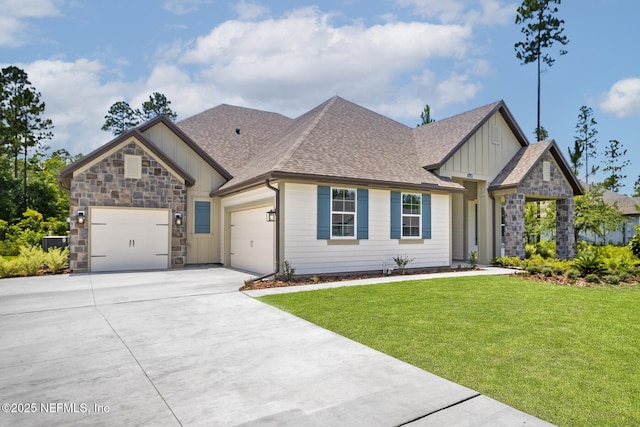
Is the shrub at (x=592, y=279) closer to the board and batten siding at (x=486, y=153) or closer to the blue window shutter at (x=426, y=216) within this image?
the blue window shutter at (x=426, y=216)

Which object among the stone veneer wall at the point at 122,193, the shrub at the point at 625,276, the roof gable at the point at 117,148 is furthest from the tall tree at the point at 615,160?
the stone veneer wall at the point at 122,193

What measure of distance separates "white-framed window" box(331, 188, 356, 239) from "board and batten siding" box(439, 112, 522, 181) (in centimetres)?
494

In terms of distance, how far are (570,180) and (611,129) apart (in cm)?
2772

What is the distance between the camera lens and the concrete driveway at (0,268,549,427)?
10.8ft

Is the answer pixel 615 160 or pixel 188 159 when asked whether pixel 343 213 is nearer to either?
pixel 188 159

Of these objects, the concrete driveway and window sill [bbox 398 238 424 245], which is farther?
window sill [bbox 398 238 424 245]

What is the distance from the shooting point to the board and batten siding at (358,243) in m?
11.5

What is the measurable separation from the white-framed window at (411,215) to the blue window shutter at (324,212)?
125 inches

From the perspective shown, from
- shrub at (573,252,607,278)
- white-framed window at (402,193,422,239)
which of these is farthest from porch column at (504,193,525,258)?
white-framed window at (402,193,422,239)

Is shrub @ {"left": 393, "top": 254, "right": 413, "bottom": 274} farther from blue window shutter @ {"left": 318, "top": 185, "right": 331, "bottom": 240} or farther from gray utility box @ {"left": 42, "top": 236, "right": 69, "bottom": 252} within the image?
gray utility box @ {"left": 42, "top": 236, "right": 69, "bottom": 252}

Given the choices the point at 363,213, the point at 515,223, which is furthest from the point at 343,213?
the point at 515,223

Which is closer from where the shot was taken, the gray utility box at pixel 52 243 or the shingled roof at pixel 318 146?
the shingled roof at pixel 318 146

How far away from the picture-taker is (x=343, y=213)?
12398mm

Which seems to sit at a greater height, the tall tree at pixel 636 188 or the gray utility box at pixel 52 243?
the tall tree at pixel 636 188
